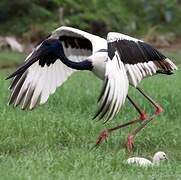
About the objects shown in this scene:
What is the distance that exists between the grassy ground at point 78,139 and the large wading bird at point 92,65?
11.7 inches

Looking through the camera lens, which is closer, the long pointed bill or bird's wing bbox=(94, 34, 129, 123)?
bird's wing bbox=(94, 34, 129, 123)

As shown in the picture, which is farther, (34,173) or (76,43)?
(76,43)

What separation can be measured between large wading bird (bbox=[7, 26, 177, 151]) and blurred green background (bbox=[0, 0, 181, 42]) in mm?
9869

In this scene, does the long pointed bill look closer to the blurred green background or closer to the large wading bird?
the large wading bird

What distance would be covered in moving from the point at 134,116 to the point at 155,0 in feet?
37.0

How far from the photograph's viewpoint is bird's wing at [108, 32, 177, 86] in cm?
685

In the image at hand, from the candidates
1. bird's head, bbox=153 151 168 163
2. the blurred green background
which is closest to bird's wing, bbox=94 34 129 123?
bird's head, bbox=153 151 168 163

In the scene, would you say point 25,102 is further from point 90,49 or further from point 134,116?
point 134,116

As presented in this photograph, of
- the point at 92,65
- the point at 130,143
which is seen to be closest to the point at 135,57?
the point at 92,65

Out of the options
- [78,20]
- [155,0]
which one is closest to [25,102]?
[78,20]

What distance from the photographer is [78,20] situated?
18.6 metres

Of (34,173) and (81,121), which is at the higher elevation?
(81,121)

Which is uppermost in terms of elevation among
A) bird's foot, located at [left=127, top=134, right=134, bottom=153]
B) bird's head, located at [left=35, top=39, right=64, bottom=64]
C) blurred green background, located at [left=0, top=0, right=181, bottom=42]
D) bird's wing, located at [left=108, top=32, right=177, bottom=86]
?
blurred green background, located at [left=0, top=0, right=181, bottom=42]

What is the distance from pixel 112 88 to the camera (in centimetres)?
624
